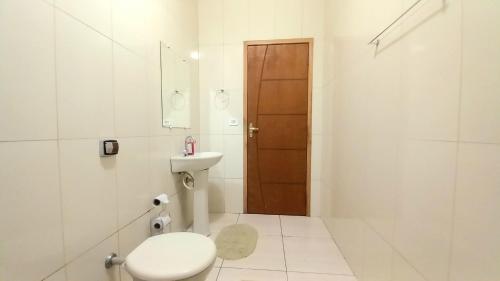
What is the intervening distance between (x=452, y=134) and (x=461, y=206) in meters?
0.23

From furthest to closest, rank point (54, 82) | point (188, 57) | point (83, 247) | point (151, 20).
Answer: point (188, 57) < point (151, 20) < point (83, 247) < point (54, 82)

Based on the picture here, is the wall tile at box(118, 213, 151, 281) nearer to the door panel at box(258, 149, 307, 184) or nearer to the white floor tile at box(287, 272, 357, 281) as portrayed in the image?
the white floor tile at box(287, 272, 357, 281)

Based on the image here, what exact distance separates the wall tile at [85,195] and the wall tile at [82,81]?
0.08 m

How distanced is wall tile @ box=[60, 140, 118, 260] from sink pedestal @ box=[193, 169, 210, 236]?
2.94 feet

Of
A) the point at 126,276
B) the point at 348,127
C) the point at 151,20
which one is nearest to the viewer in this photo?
the point at 126,276

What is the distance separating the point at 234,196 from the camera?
267cm

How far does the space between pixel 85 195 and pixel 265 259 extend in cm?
133

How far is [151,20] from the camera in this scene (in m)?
1.55

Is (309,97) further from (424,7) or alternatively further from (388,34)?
(424,7)

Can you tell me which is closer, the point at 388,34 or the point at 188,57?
the point at 388,34

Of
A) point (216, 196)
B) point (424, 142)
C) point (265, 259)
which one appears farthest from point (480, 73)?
point (216, 196)

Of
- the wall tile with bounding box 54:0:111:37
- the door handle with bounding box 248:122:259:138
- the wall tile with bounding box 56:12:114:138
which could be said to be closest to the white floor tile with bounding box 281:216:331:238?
the door handle with bounding box 248:122:259:138

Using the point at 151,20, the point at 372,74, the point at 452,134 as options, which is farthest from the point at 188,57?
the point at 452,134

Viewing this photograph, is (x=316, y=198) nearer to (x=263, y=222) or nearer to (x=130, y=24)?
(x=263, y=222)
